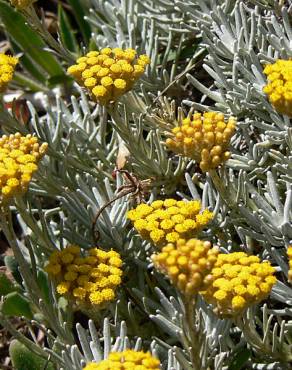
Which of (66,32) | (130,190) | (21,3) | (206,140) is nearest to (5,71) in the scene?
(21,3)

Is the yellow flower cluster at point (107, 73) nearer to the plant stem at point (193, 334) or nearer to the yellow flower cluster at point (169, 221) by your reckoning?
the yellow flower cluster at point (169, 221)

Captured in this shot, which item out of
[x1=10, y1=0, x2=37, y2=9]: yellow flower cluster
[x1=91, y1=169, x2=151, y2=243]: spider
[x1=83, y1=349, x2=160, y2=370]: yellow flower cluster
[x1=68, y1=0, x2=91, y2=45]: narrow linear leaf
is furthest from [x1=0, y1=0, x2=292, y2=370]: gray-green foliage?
[x1=68, y1=0, x2=91, y2=45]: narrow linear leaf

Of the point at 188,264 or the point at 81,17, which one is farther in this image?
the point at 81,17

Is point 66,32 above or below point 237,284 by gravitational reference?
above

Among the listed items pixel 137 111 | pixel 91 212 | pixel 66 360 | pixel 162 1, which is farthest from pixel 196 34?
pixel 66 360

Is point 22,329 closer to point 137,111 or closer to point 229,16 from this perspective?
point 137,111

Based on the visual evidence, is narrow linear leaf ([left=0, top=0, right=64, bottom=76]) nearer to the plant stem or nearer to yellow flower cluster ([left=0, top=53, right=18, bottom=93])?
yellow flower cluster ([left=0, top=53, right=18, bottom=93])

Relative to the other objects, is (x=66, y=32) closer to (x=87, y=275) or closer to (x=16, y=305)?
(x=16, y=305)
